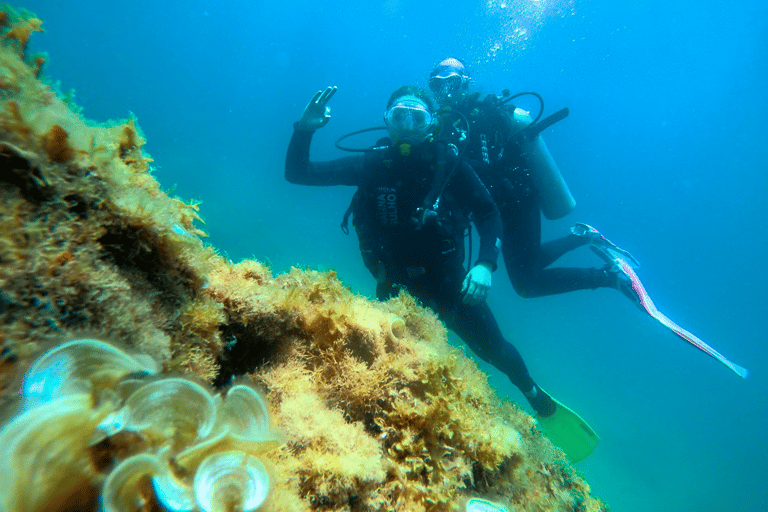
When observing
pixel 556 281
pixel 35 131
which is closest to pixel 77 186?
pixel 35 131

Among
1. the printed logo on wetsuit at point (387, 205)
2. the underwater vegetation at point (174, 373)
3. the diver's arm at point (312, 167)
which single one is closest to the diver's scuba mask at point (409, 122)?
the diver's arm at point (312, 167)

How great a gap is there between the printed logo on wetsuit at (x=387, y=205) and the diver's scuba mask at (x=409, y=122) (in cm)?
89

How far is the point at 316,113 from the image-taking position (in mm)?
5238

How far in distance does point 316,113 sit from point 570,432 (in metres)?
6.71

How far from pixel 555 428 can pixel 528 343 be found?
55.5 m

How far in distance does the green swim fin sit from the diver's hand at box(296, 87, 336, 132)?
19.9 ft

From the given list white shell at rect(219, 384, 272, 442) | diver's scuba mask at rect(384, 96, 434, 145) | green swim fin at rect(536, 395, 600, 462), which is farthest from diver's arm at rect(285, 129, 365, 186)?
green swim fin at rect(536, 395, 600, 462)

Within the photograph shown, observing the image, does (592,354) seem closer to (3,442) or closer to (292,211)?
(292,211)

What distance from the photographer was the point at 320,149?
3172 inches

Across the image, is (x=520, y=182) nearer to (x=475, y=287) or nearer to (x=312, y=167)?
(x=475, y=287)

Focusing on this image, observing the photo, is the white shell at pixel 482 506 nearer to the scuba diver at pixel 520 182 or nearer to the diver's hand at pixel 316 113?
the diver's hand at pixel 316 113

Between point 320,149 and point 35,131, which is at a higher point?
point 320,149

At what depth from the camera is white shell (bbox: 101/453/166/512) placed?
85 cm

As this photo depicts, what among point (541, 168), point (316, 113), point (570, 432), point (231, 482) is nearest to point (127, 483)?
point (231, 482)
